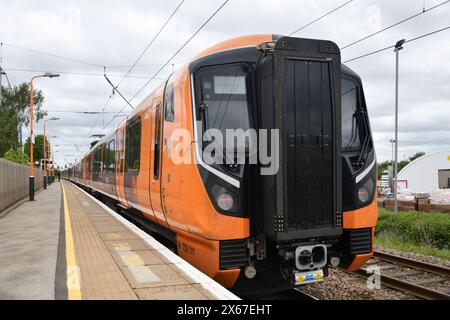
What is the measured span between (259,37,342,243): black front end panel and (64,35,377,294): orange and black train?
12 millimetres

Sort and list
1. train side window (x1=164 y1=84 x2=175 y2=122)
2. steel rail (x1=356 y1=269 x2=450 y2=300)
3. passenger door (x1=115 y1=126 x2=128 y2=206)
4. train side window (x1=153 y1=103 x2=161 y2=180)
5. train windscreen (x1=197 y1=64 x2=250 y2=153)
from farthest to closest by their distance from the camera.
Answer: passenger door (x1=115 y1=126 x2=128 y2=206) → train side window (x1=153 y1=103 x2=161 y2=180) → steel rail (x1=356 y1=269 x2=450 y2=300) → train side window (x1=164 y1=84 x2=175 y2=122) → train windscreen (x1=197 y1=64 x2=250 y2=153)

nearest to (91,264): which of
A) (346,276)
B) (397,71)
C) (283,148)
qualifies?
(283,148)

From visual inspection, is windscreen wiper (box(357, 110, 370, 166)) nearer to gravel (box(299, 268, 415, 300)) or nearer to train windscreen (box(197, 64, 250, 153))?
train windscreen (box(197, 64, 250, 153))

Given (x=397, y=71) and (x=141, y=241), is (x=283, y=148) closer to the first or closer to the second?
(x=141, y=241)

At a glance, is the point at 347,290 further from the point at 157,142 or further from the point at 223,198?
the point at 157,142

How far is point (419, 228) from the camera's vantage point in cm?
1313

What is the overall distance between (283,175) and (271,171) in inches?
6.1

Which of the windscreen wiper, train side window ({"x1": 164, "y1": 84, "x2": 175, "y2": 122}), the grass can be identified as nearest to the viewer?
the windscreen wiper

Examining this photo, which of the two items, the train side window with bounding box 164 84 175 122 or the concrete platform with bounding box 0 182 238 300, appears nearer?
the concrete platform with bounding box 0 182 238 300

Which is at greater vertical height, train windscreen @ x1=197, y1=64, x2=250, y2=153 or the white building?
train windscreen @ x1=197, y1=64, x2=250, y2=153

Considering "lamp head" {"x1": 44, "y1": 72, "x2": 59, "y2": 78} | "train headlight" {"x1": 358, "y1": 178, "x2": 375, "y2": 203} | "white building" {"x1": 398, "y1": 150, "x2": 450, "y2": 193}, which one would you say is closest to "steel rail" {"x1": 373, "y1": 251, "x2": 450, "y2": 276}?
"train headlight" {"x1": 358, "y1": 178, "x2": 375, "y2": 203}

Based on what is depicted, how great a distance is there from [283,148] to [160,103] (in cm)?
286

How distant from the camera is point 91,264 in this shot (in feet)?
18.8

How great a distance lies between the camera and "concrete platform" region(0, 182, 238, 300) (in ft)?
14.5
